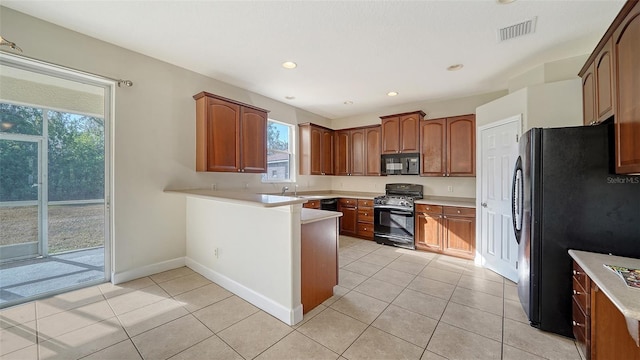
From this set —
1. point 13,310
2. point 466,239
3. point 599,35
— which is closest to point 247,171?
point 13,310

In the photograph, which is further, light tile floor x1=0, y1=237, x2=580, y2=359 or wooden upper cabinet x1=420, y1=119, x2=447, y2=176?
wooden upper cabinet x1=420, y1=119, x2=447, y2=176

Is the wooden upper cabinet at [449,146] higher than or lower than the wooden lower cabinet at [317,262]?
higher

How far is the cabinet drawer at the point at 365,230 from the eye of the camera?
193 inches

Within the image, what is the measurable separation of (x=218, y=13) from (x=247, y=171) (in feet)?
Answer: 6.92

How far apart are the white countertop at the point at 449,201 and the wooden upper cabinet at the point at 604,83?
198cm

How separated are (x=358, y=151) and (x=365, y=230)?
5.81 ft

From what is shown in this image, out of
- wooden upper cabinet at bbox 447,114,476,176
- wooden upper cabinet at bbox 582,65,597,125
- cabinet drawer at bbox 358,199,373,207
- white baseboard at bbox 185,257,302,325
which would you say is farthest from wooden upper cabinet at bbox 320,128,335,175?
wooden upper cabinet at bbox 582,65,597,125

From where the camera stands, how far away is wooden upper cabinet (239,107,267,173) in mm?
3680

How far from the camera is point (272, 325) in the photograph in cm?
208

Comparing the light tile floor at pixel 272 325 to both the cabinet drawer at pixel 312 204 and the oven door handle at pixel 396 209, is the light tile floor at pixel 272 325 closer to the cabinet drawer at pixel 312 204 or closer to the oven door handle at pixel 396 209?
the oven door handle at pixel 396 209

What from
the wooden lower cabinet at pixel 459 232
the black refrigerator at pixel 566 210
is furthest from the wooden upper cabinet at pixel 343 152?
the black refrigerator at pixel 566 210

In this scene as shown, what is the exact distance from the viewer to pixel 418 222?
14.0 feet

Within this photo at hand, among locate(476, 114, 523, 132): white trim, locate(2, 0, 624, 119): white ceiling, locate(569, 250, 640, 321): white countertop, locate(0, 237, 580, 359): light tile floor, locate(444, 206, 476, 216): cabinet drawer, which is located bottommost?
locate(0, 237, 580, 359): light tile floor

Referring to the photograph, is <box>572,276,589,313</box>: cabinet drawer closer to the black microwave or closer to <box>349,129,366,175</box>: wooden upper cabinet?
the black microwave
